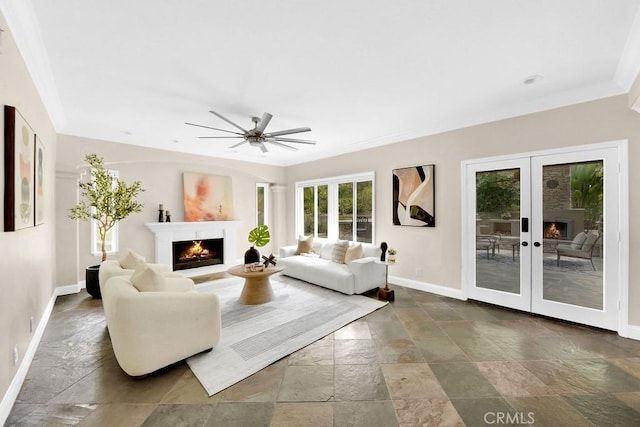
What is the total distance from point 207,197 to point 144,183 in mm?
1212

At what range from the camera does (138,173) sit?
516 cm

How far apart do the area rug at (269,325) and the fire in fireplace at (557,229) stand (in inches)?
90.5

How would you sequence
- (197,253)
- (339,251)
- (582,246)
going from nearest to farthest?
(582,246) < (339,251) < (197,253)

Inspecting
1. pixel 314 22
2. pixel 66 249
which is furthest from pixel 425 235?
pixel 66 249

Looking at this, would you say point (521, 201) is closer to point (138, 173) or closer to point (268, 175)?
point (268, 175)

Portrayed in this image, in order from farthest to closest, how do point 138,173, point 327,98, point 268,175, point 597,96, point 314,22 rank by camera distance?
point 268,175 < point 138,173 < point 327,98 < point 597,96 < point 314,22

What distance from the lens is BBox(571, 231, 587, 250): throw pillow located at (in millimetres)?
3136

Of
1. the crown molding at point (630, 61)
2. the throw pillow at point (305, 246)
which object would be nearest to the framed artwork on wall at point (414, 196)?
the throw pillow at point (305, 246)

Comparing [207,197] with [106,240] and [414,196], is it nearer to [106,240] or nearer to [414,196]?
[106,240]

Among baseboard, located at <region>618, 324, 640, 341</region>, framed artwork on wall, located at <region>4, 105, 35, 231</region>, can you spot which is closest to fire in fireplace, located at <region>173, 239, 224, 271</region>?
framed artwork on wall, located at <region>4, 105, 35, 231</region>

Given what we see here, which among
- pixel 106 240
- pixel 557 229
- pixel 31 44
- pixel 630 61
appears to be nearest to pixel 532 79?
pixel 630 61

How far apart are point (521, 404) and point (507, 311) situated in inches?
79.4

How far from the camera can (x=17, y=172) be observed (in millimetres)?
2004

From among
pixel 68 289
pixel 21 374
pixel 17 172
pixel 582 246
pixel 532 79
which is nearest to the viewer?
pixel 17 172
